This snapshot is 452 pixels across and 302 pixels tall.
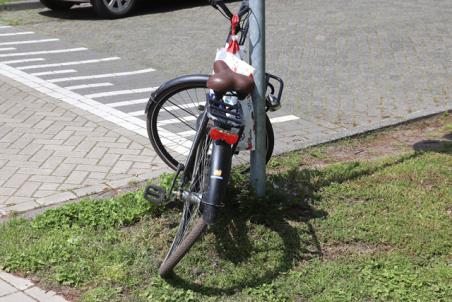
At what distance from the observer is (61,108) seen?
290 inches

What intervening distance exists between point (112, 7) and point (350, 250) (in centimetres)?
941

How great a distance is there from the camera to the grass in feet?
12.5

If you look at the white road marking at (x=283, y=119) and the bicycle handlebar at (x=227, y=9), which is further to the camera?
the white road marking at (x=283, y=119)

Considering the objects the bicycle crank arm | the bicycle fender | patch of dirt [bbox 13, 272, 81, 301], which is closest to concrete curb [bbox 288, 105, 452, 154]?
the bicycle fender

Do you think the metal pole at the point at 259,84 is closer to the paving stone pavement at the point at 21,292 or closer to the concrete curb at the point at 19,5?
the paving stone pavement at the point at 21,292

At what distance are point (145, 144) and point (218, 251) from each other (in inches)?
88.8

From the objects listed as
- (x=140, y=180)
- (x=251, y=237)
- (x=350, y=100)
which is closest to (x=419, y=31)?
(x=350, y=100)

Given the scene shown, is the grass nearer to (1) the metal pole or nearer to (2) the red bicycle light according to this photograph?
(1) the metal pole

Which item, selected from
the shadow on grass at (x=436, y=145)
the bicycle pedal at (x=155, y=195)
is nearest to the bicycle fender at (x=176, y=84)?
the bicycle pedal at (x=155, y=195)

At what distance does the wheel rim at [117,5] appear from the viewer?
12578mm

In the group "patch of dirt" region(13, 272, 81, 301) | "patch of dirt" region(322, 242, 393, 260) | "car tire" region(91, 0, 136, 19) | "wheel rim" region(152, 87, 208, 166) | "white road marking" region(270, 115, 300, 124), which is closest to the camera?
"patch of dirt" region(13, 272, 81, 301)

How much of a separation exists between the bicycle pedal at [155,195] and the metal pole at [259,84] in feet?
2.19

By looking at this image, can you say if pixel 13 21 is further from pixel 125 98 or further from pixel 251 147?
pixel 251 147

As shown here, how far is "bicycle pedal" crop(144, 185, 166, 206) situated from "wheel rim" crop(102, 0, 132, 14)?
8798mm
